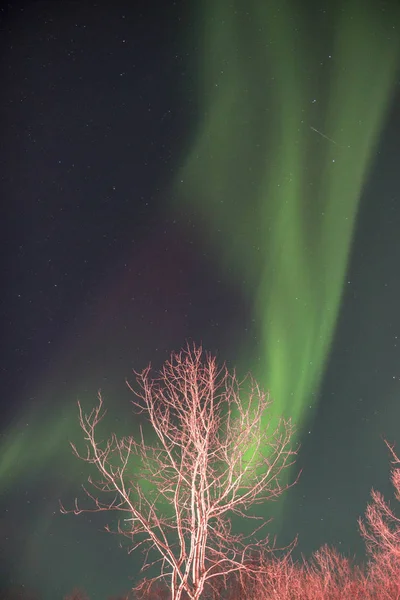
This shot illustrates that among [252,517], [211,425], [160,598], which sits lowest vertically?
[160,598]

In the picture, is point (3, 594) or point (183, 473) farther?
point (3, 594)

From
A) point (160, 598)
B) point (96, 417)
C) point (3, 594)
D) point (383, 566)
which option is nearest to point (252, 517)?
point (96, 417)

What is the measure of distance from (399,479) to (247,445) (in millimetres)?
9043

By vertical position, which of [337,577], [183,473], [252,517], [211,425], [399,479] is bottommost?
[337,577]

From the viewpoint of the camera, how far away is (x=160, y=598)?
47.1ft

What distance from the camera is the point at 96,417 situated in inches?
218

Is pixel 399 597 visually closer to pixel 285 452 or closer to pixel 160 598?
pixel 160 598

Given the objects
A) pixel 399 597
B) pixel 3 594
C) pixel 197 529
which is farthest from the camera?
pixel 3 594

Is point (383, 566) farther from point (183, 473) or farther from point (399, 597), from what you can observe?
point (183, 473)

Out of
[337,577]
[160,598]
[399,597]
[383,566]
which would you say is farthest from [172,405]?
[337,577]

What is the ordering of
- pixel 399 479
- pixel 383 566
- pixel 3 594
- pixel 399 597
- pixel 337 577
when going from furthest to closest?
pixel 3 594 → pixel 337 577 → pixel 383 566 → pixel 399 597 → pixel 399 479

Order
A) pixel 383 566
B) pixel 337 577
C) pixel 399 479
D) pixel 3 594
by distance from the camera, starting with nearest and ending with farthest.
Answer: pixel 399 479
pixel 383 566
pixel 337 577
pixel 3 594

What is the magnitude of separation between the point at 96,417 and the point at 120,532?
1.32 metres

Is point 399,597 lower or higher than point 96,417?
lower
